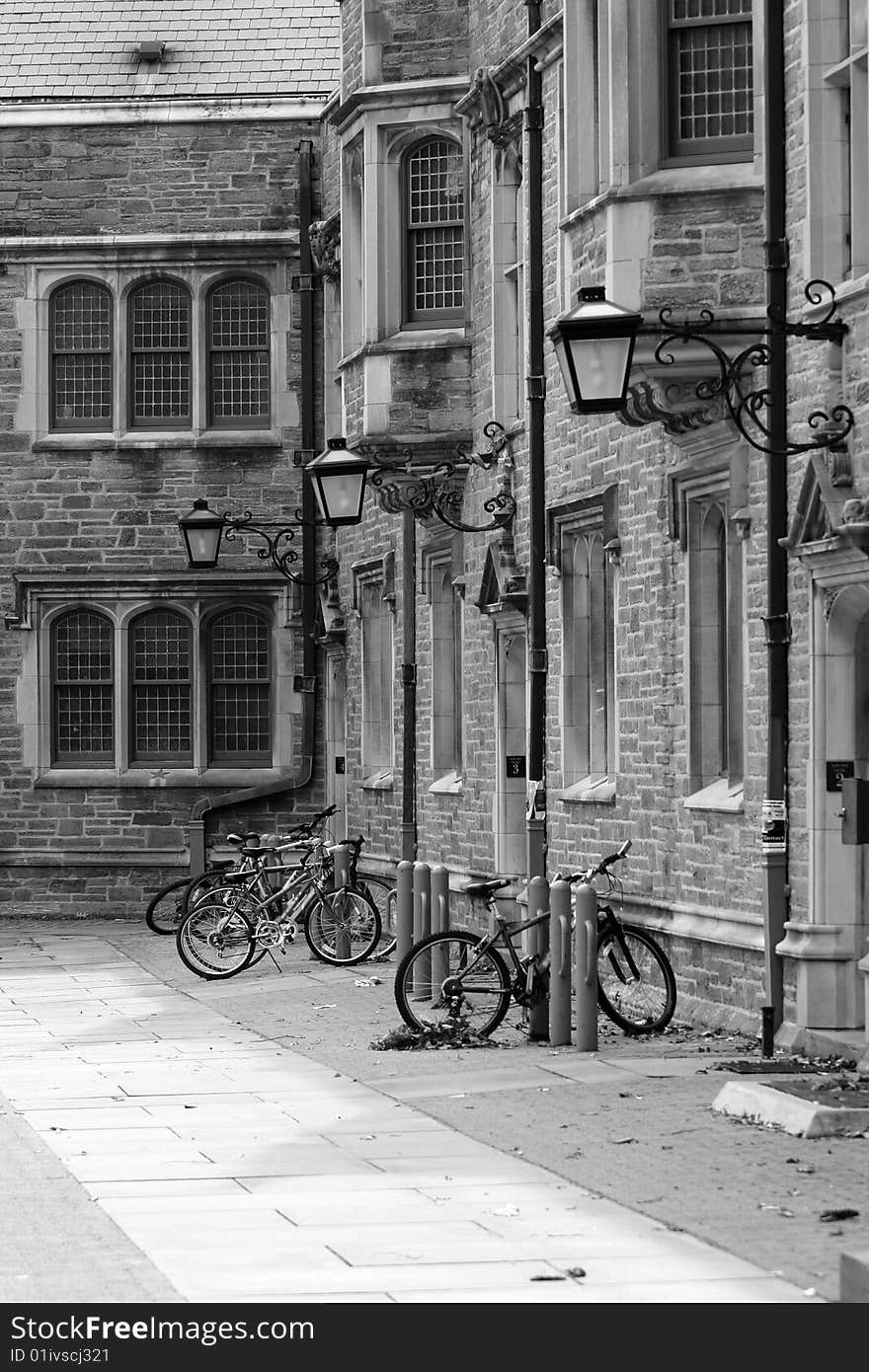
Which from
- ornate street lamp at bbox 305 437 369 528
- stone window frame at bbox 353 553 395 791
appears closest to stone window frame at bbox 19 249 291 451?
stone window frame at bbox 353 553 395 791

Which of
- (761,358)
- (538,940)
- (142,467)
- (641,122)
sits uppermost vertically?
(641,122)

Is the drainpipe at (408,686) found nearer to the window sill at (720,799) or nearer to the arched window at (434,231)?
the arched window at (434,231)

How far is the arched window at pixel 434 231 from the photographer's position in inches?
861

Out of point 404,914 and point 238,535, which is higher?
point 238,535

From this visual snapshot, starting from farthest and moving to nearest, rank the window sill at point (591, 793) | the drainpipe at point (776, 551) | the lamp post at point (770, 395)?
1. the window sill at point (591, 793)
2. the drainpipe at point (776, 551)
3. the lamp post at point (770, 395)

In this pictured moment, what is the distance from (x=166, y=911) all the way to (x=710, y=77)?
1412 centimetres

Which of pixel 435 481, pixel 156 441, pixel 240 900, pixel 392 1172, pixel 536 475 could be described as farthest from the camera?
pixel 156 441

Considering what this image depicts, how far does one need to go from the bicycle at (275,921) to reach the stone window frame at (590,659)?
261 centimetres

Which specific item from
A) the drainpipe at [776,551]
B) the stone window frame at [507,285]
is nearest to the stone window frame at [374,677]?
the stone window frame at [507,285]

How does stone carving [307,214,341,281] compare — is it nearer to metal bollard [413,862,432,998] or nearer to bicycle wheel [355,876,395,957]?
bicycle wheel [355,876,395,957]

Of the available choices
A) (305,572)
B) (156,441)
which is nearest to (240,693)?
(305,572)

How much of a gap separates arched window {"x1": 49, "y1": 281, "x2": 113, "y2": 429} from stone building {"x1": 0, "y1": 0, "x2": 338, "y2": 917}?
26 mm

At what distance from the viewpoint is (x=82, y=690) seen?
29.4 meters

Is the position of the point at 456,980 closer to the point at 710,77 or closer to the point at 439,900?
the point at 439,900
